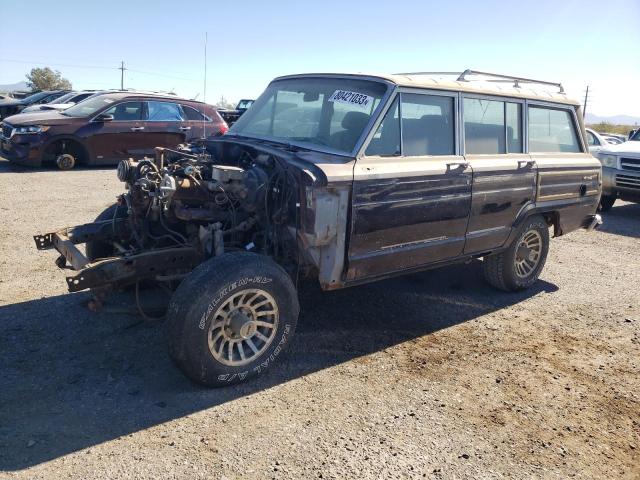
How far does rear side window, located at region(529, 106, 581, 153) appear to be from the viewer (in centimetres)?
554

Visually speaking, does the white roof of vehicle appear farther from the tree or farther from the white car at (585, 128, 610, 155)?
the tree

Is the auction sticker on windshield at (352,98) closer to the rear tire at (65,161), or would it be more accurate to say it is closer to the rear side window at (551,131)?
the rear side window at (551,131)

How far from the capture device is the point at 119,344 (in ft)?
13.4

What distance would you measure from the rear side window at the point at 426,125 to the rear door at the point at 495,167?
190 mm

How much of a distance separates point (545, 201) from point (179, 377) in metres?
3.95

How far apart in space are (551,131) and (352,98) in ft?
8.52

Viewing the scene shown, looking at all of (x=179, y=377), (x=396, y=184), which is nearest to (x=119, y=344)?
(x=179, y=377)

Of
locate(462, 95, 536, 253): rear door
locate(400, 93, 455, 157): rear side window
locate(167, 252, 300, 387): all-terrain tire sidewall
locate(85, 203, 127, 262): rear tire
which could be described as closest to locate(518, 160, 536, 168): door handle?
locate(462, 95, 536, 253): rear door

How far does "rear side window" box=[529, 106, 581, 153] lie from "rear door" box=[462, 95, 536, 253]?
0.22m

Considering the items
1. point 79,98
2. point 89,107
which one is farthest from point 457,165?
point 79,98

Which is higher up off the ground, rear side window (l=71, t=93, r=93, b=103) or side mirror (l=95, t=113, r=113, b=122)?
rear side window (l=71, t=93, r=93, b=103)

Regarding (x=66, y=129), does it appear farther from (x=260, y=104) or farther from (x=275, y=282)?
(x=275, y=282)

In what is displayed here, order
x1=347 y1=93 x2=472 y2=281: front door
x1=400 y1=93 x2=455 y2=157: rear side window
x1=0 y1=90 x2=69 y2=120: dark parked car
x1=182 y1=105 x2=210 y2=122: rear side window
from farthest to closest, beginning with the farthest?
x1=0 y1=90 x2=69 y2=120: dark parked car < x1=182 y1=105 x2=210 y2=122: rear side window < x1=400 y1=93 x2=455 y2=157: rear side window < x1=347 y1=93 x2=472 y2=281: front door

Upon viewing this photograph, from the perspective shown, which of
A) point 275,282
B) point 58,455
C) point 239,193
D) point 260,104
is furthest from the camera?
point 260,104
